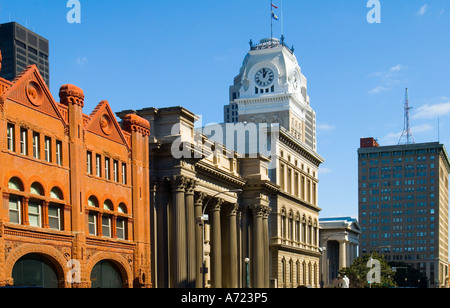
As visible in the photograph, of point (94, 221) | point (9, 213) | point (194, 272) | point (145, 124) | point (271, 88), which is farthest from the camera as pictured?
point (271, 88)

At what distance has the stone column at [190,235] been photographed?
60062 mm

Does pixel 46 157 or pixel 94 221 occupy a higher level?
pixel 46 157

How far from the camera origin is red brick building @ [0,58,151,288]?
124 ft

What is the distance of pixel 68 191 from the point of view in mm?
42781

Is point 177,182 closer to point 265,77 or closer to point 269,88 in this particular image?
point 265,77

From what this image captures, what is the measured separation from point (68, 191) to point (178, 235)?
17584 millimetres

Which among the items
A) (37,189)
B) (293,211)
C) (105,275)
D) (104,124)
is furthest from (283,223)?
(37,189)

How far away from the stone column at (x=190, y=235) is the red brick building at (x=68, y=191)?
851 centimetres

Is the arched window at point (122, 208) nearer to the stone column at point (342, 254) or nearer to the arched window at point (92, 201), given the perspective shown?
the arched window at point (92, 201)
